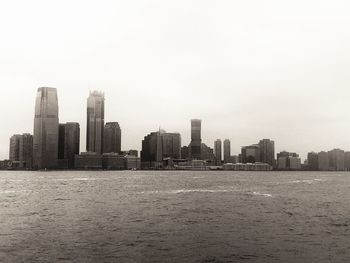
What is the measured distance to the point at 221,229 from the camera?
57.2 meters

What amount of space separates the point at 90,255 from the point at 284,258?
18722mm

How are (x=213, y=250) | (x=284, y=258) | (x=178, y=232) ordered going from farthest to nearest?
(x=178, y=232), (x=213, y=250), (x=284, y=258)

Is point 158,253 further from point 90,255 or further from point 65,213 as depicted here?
point 65,213

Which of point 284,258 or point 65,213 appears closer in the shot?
point 284,258

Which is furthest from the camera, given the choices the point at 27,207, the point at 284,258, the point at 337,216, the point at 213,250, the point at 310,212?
the point at 27,207

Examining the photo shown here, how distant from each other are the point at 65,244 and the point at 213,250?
16062mm

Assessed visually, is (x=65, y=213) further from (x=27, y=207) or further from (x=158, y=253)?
(x=158, y=253)

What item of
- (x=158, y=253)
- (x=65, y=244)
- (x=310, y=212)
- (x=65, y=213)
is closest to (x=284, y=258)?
(x=158, y=253)

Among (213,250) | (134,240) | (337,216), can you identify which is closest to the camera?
(213,250)

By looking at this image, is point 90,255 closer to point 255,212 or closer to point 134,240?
point 134,240

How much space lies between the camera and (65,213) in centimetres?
7444

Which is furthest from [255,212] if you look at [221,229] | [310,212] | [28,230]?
[28,230]

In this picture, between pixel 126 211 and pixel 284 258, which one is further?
pixel 126 211

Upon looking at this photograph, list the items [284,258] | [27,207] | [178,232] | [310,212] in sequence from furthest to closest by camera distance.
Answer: [27,207]
[310,212]
[178,232]
[284,258]
